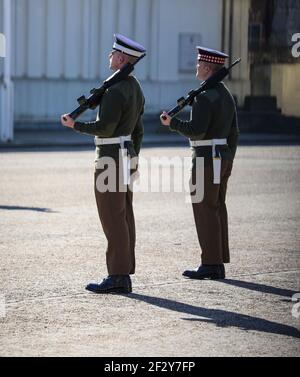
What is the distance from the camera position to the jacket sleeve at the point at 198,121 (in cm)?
896

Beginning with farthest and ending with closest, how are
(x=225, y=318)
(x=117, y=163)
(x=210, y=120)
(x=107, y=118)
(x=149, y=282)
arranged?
(x=210, y=120) < (x=149, y=282) < (x=117, y=163) < (x=107, y=118) < (x=225, y=318)

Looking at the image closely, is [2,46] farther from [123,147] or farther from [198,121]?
[123,147]

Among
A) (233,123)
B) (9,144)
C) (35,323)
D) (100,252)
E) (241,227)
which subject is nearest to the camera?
(35,323)

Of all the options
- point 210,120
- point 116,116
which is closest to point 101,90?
point 116,116

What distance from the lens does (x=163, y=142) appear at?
2619 centimetres

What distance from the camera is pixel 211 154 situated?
9125 millimetres

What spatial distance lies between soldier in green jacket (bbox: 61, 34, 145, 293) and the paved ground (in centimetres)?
21

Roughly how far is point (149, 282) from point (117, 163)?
102 centimetres

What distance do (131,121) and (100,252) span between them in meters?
2.05

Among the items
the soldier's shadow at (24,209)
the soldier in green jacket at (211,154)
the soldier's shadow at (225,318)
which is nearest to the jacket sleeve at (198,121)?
the soldier in green jacket at (211,154)

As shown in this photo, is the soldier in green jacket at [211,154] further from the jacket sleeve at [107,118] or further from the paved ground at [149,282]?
the jacket sleeve at [107,118]

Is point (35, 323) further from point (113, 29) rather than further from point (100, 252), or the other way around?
point (113, 29)

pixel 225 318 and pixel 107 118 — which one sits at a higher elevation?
pixel 107 118
